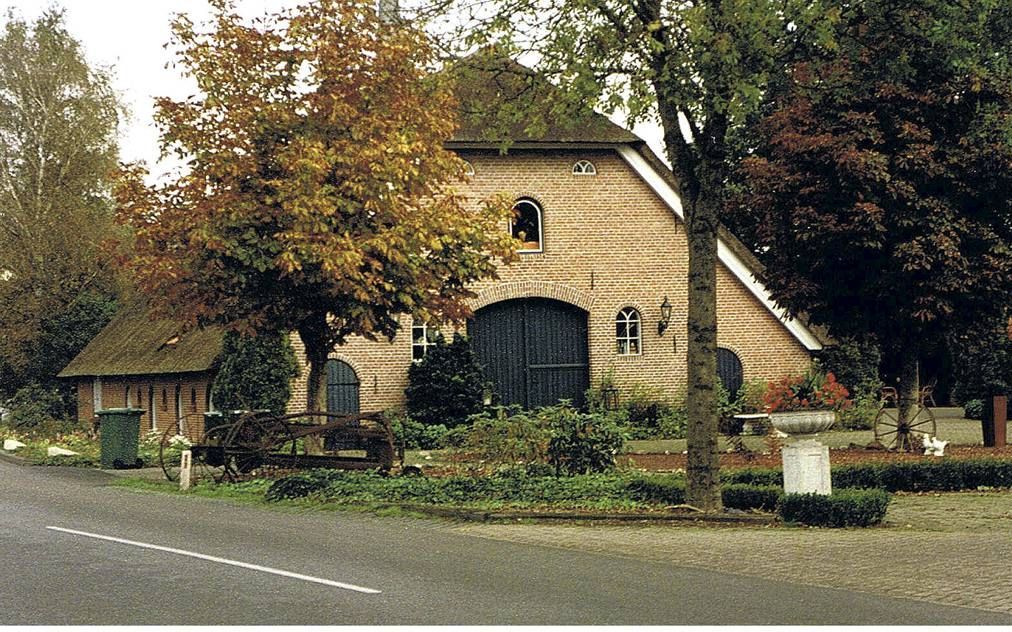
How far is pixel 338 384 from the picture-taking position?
108ft

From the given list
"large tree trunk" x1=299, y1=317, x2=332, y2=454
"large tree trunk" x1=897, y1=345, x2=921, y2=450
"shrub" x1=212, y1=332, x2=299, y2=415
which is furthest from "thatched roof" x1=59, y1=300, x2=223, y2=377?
"large tree trunk" x1=897, y1=345, x2=921, y2=450

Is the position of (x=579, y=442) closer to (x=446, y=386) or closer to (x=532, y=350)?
(x=446, y=386)

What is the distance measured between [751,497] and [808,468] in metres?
1.09

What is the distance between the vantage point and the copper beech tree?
850 inches

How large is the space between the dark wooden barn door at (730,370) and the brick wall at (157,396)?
1265 cm

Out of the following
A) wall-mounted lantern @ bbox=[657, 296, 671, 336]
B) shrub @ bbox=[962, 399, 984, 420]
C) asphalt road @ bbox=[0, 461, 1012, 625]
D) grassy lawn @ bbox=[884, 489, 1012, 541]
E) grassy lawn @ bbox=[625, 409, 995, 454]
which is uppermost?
wall-mounted lantern @ bbox=[657, 296, 671, 336]

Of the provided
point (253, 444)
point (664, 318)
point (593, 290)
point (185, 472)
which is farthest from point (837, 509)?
point (664, 318)

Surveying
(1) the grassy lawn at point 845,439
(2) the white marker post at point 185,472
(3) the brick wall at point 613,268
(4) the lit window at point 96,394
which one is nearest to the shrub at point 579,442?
(2) the white marker post at point 185,472

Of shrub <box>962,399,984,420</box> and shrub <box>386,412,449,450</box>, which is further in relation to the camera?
shrub <box>962,399,984,420</box>

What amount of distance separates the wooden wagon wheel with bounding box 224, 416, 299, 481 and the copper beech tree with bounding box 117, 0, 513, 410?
6.27 feet

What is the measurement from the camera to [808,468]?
1543 centimetres

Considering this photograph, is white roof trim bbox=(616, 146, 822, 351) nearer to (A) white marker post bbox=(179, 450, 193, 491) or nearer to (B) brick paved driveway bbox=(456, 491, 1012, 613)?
(A) white marker post bbox=(179, 450, 193, 491)

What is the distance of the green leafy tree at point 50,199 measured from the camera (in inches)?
2009

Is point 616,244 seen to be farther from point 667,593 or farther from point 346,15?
point 667,593
